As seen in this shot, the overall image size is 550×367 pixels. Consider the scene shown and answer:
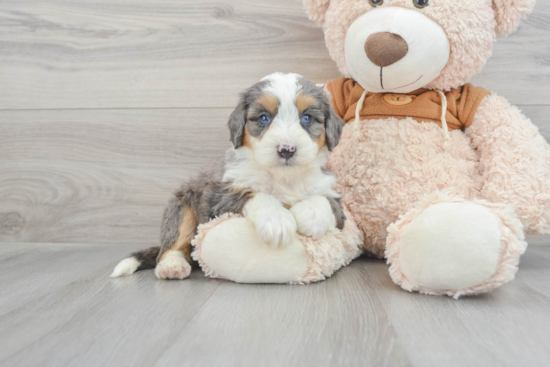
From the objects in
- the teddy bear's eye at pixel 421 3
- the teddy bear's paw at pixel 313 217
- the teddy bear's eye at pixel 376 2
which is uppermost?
the teddy bear's eye at pixel 376 2

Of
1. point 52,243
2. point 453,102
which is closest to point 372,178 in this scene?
point 453,102

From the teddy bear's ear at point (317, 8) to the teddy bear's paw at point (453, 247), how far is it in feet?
3.39

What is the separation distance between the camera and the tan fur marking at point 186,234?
1797mm

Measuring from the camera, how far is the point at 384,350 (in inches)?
39.7

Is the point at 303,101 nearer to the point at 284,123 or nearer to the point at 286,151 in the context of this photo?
the point at 284,123

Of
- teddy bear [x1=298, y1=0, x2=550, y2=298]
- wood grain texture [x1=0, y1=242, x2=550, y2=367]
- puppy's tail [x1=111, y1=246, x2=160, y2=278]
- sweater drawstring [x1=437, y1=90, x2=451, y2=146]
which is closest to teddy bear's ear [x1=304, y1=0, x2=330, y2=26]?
teddy bear [x1=298, y1=0, x2=550, y2=298]

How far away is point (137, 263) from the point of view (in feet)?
6.02

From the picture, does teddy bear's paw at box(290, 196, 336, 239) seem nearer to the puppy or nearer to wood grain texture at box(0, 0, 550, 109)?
the puppy

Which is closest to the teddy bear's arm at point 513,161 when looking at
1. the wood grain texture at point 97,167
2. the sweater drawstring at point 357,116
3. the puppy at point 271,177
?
the sweater drawstring at point 357,116

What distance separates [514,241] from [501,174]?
17.0 inches

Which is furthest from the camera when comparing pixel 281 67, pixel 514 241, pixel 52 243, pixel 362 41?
pixel 52 243

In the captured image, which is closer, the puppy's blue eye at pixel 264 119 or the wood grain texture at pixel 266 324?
the wood grain texture at pixel 266 324

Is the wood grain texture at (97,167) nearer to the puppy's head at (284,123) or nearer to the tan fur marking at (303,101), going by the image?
the puppy's head at (284,123)

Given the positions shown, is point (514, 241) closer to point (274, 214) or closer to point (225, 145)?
point (274, 214)
